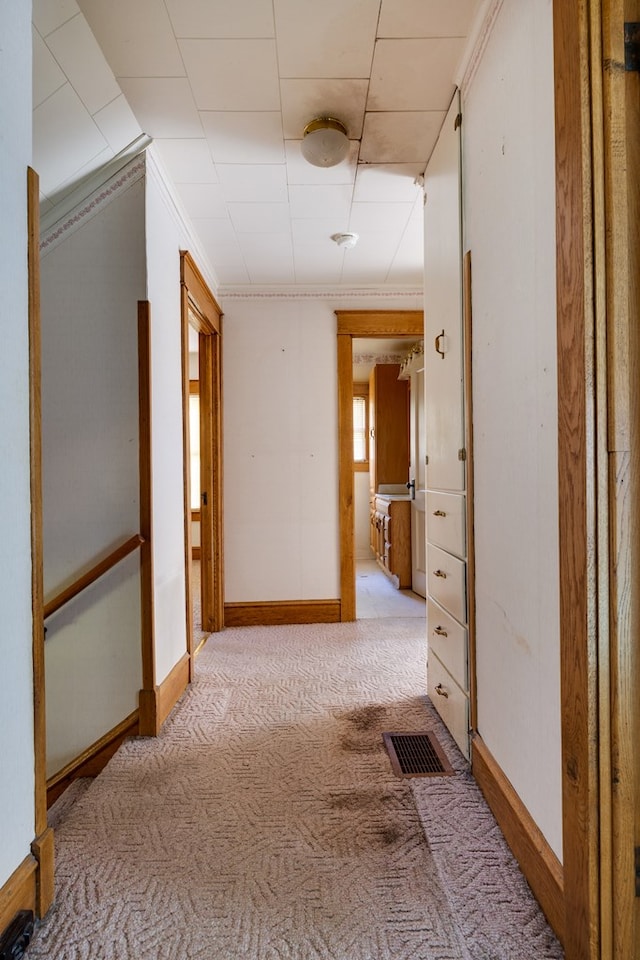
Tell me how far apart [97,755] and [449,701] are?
57.3 inches

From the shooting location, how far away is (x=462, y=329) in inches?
69.7

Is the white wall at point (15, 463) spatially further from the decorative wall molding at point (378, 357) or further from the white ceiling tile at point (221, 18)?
the decorative wall molding at point (378, 357)

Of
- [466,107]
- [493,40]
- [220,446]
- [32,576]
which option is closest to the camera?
[32,576]

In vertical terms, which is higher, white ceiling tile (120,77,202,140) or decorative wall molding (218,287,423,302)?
white ceiling tile (120,77,202,140)

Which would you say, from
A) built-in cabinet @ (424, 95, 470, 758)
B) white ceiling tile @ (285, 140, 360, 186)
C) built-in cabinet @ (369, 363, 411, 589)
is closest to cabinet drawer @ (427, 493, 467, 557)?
built-in cabinet @ (424, 95, 470, 758)

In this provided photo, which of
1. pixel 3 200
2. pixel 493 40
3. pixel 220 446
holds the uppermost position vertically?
pixel 493 40

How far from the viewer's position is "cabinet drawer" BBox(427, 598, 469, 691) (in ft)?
5.85

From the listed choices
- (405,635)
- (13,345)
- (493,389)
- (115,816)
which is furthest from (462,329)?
(405,635)

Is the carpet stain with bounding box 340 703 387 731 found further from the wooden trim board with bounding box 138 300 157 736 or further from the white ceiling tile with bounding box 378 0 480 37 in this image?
the white ceiling tile with bounding box 378 0 480 37

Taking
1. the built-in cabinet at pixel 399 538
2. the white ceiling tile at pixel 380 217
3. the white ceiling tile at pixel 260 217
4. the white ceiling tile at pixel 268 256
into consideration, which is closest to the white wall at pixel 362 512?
the built-in cabinet at pixel 399 538

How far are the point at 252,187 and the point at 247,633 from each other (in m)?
2.71

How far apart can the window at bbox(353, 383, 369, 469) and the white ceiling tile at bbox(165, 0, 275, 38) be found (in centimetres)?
528

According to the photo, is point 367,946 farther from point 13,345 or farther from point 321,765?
point 13,345

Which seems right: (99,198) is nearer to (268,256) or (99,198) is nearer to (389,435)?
(268,256)
